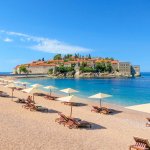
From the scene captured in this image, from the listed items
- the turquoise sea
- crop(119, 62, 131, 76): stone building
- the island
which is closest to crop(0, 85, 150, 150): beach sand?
the turquoise sea

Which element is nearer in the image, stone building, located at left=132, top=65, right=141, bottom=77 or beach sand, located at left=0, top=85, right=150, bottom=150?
beach sand, located at left=0, top=85, right=150, bottom=150

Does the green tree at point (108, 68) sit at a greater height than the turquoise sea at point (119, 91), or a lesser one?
greater

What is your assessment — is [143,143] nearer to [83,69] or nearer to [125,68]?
[83,69]

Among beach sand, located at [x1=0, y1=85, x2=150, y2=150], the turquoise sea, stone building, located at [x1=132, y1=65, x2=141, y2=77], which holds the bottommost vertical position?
the turquoise sea

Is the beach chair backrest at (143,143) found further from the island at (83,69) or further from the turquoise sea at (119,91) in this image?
the island at (83,69)

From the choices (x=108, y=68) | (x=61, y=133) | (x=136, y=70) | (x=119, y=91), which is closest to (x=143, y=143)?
(x=61, y=133)

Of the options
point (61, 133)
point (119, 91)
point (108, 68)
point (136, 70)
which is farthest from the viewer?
point (136, 70)

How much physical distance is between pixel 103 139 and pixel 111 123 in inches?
195

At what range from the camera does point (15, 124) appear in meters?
17.1

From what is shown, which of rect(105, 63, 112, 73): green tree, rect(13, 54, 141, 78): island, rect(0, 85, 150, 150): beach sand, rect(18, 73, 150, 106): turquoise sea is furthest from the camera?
rect(105, 63, 112, 73): green tree

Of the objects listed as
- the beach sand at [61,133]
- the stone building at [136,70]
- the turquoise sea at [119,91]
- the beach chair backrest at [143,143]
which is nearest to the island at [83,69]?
the stone building at [136,70]

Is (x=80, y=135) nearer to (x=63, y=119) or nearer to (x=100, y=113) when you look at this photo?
(x=63, y=119)

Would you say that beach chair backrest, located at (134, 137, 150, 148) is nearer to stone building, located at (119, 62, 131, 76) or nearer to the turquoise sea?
the turquoise sea

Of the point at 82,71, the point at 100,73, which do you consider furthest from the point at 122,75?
the point at 82,71
